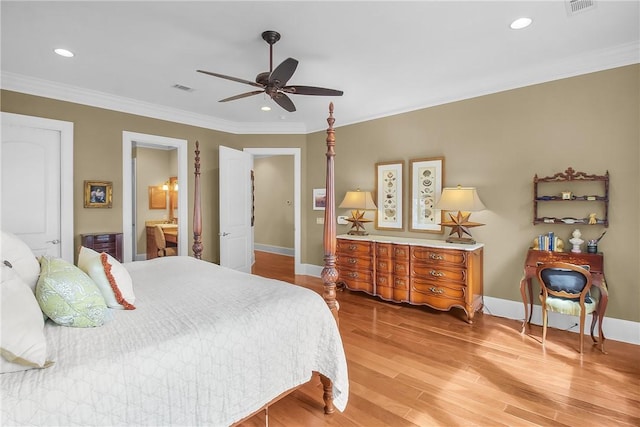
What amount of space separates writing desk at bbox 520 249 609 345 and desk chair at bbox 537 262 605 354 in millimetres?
79

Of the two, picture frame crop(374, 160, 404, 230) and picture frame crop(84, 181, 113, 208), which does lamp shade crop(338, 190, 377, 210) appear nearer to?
picture frame crop(374, 160, 404, 230)

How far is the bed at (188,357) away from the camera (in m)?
1.11

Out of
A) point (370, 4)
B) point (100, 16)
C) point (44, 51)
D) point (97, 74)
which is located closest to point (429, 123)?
point (370, 4)

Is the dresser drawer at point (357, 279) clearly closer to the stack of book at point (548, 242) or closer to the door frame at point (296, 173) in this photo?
the door frame at point (296, 173)

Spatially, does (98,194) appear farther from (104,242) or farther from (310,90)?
(310,90)

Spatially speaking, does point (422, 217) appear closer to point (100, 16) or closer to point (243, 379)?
point (243, 379)

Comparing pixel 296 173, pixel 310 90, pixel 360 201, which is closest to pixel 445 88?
pixel 360 201

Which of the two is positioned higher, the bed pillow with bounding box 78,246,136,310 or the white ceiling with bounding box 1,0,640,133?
the white ceiling with bounding box 1,0,640,133

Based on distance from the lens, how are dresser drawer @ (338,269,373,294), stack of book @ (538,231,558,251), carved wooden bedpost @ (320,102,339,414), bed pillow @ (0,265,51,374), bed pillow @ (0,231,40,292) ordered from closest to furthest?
bed pillow @ (0,265,51,374), bed pillow @ (0,231,40,292), carved wooden bedpost @ (320,102,339,414), stack of book @ (538,231,558,251), dresser drawer @ (338,269,373,294)

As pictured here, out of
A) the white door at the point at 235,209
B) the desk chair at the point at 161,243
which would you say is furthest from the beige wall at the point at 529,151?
the desk chair at the point at 161,243

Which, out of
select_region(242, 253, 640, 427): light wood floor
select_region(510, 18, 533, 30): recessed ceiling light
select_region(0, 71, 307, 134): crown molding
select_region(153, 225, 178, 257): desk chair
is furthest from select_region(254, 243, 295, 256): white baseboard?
select_region(510, 18, 533, 30): recessed ceiling light

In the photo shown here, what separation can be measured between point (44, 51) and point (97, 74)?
53cm

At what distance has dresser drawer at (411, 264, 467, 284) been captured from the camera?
3.56 metres

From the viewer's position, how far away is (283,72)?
8.13 feet
